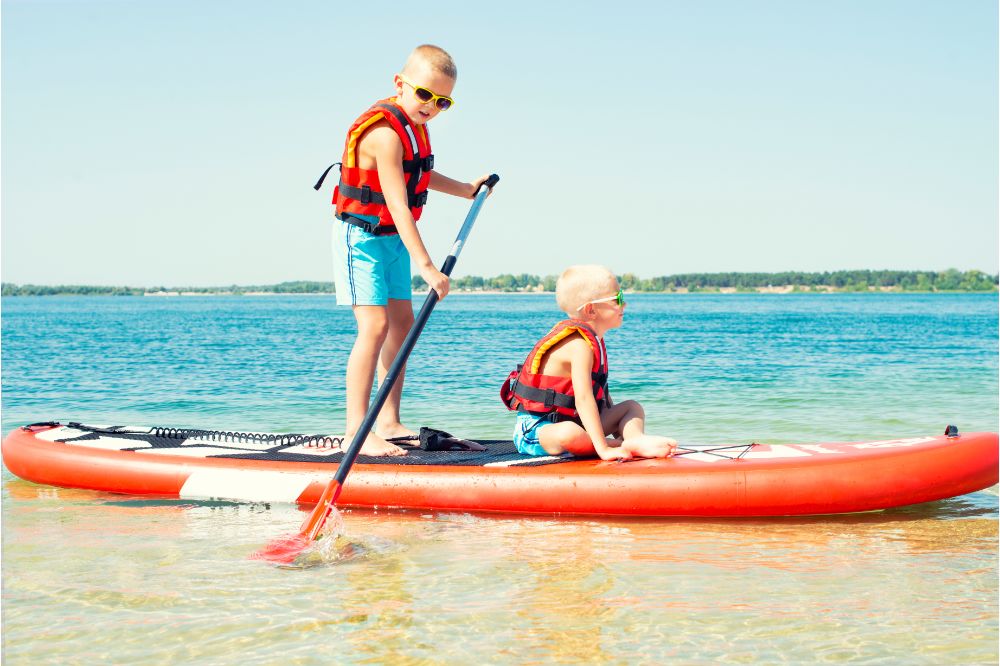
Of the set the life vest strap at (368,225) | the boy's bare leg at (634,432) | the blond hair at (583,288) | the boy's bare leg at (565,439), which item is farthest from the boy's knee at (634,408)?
the life vest strap at (368,225)

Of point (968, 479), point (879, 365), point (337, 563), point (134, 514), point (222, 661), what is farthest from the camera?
point (879, 365)

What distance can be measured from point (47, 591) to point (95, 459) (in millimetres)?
1657

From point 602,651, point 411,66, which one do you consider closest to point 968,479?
point 602,651

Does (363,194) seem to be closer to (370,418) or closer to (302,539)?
(370,418)

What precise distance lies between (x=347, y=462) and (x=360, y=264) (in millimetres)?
979

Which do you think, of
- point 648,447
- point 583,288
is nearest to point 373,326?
point 583,288

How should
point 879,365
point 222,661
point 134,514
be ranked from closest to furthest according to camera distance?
point 222,661 < point 134,514 < point 879,365

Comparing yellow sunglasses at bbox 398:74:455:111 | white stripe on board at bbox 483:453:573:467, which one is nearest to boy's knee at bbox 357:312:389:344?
white stripe on board at bbox 483:453:573:467

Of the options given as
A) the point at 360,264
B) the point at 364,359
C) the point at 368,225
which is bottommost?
the point at 364,359

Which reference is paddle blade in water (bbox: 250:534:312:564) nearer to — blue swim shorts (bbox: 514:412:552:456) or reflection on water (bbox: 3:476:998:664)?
reflection on water (bbox: 3:476:998:664)

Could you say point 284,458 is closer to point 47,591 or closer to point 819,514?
point 47,591

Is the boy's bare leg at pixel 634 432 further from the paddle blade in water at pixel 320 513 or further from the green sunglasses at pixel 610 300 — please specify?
the paddle blade in water at pixel 320 513

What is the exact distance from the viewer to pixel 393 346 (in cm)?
477

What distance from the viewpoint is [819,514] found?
4.13 meters
